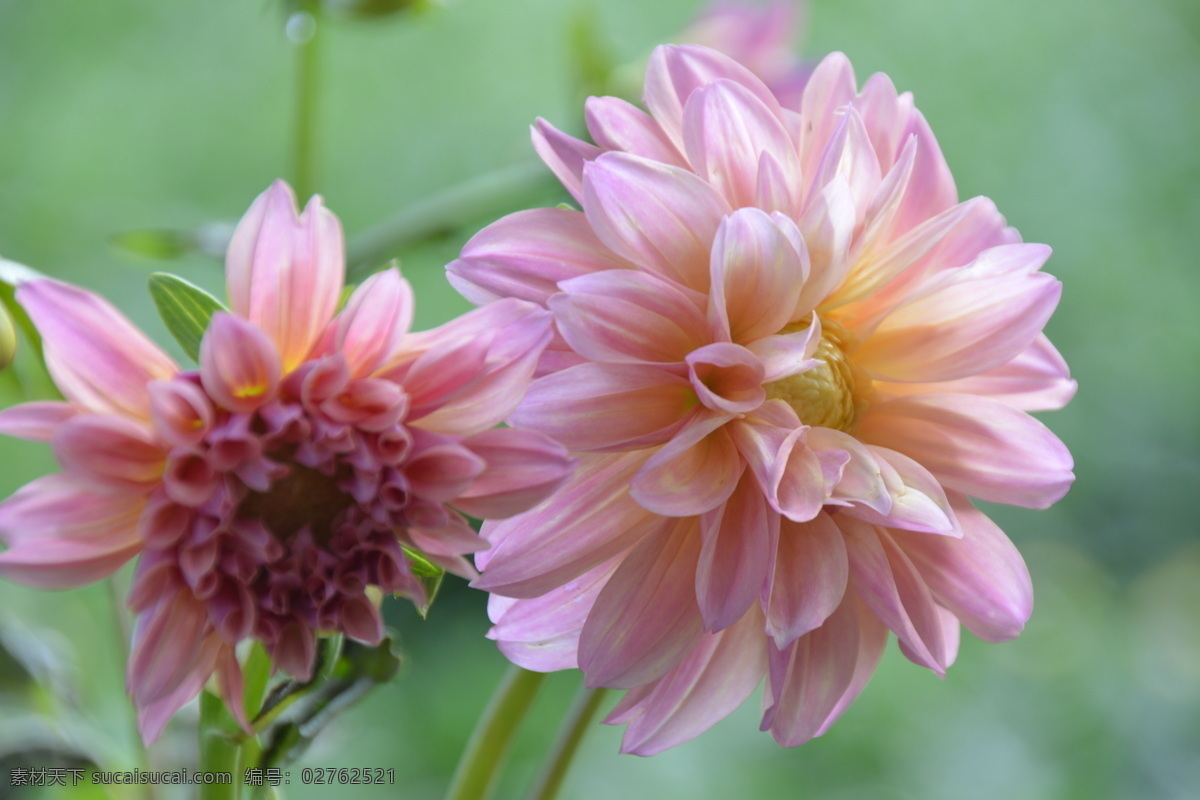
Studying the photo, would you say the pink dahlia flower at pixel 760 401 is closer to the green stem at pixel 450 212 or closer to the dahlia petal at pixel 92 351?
the dahlia petal at pixel 92 351

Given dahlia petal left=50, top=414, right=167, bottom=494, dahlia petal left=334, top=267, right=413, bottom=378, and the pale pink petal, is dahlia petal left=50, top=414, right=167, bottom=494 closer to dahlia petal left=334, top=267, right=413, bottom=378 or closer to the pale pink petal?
dahlia petal left=334, top=267, right=413, bottom=378

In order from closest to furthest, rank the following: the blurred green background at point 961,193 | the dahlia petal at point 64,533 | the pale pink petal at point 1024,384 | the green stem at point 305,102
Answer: the dahlia petal at point 64,533 < the pale pink petal at point 1024,384 < the green stem at point 305,102 < the blurred green background at point 961,193

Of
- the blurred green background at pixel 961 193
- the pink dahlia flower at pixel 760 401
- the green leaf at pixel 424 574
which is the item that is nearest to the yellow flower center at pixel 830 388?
the pink dahlia flower at pixel 760 401

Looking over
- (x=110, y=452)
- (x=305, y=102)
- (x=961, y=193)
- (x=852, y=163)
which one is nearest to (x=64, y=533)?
(x=110, y=452)

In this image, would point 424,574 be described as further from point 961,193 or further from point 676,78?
point 961,193

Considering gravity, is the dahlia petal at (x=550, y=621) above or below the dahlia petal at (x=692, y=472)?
below

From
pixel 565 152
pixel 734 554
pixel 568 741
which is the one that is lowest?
pixel 568 741

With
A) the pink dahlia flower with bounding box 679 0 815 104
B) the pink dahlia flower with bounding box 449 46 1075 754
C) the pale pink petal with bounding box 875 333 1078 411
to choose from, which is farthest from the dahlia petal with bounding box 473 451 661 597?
the pink dahlia flower with bounding box 679 0 815 104
